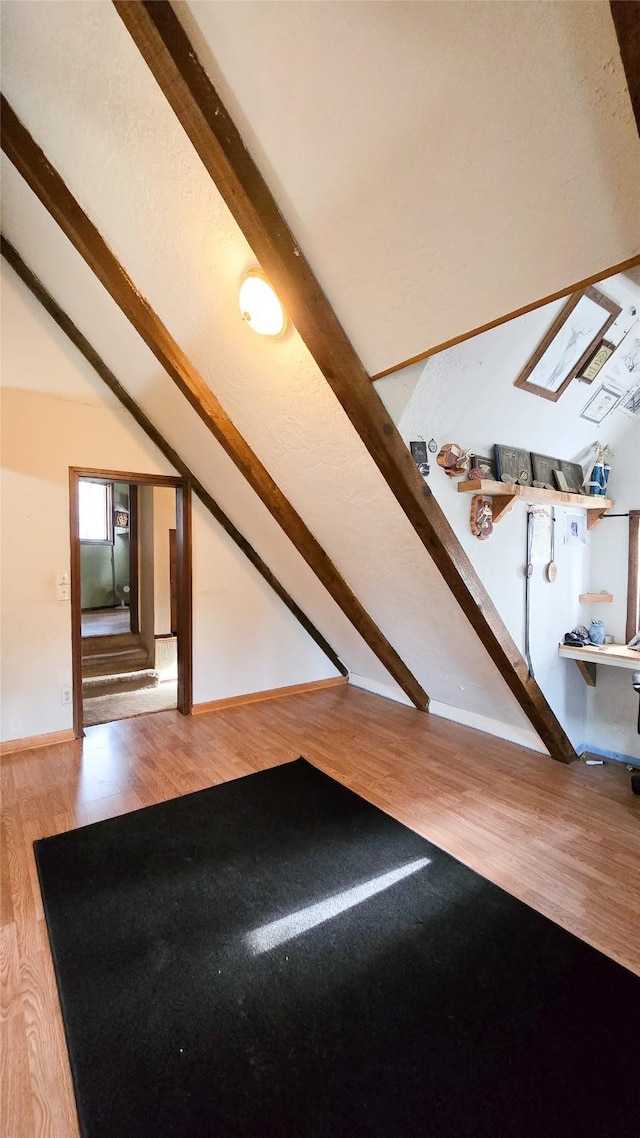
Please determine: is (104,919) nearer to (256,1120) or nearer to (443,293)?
(256,1120)

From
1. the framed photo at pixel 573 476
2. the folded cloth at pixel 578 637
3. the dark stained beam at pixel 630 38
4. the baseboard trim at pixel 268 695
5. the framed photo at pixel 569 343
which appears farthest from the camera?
the baseboard trim at pixel 268 695

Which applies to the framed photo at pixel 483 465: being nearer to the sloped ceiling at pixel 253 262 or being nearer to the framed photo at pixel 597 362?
the sloped ceiling at pixel 253 262

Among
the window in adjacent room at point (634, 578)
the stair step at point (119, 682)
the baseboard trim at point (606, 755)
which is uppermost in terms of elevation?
the window in adjacent room at point (634, 578)

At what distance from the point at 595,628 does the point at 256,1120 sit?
10.3 feet

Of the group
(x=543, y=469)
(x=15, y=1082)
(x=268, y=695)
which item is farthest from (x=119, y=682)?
(x=543, y=469)

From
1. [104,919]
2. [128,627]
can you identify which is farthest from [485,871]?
[128,627]

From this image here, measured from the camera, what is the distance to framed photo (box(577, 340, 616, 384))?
2.39 m

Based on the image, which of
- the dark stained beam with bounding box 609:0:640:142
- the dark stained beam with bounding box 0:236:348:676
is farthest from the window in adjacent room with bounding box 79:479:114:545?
the dark stained beam with bounding box 609:0:640:142

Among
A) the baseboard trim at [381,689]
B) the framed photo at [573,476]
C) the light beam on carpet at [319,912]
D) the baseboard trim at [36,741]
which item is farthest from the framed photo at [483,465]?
the baseboard trim at [36,741]

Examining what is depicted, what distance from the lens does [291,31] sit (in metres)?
1.22

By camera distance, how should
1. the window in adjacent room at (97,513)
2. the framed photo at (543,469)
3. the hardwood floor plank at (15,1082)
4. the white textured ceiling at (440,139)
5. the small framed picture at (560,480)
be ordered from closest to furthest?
1. the white textured ceiling at (440,139)
2. the hardwood floor plank at (15,1082)
3. the framed photo at (543,469)
4. the small framed picture at (560,480)
5. the window in adjacent room at (97,513)

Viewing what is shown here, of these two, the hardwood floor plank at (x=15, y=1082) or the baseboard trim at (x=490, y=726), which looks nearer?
the hardwood floor plank at (x=15, y=1082)

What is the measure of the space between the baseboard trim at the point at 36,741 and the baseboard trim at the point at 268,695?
942 mm

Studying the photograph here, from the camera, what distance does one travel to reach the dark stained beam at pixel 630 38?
2.92 ft
